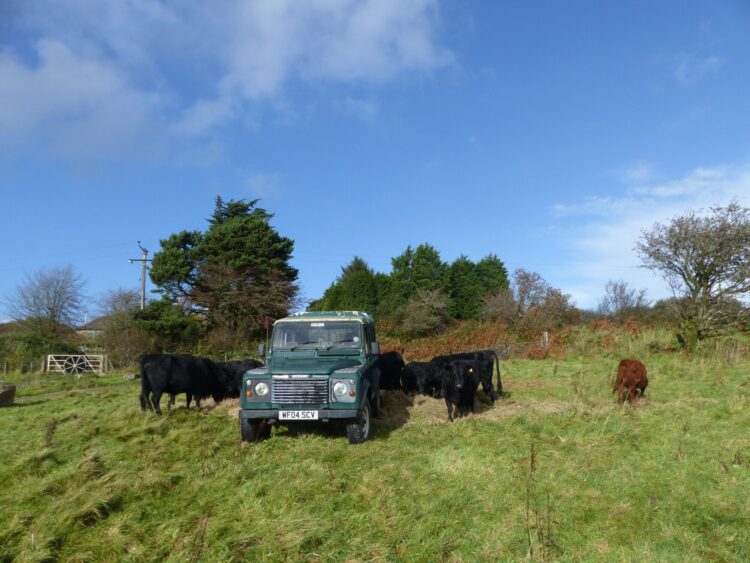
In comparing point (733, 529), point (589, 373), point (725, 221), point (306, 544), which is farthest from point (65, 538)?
point (725, 221)

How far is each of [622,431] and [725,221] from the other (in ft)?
50.5

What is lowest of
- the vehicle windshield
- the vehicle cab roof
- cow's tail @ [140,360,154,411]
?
cow's tail @ [140,360,154,411]

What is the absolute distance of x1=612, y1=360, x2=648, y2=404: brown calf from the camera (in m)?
10.2

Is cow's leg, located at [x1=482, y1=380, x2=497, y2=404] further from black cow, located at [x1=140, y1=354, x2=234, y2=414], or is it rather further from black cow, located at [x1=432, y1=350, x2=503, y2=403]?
black cow, located at [x1=140, y1=354, x2=234, y2=414]

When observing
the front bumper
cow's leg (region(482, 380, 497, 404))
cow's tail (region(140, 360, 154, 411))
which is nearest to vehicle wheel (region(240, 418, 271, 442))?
the front bumper

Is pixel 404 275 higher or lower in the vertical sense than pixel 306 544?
higher

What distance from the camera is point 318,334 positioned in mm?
8766

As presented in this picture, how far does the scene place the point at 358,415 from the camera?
698cm

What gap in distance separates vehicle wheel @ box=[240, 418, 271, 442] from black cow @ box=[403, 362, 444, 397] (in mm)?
5304

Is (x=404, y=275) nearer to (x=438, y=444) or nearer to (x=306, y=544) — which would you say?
(x=438, y=444)

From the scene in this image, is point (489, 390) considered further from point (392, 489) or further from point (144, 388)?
point (144, 388)

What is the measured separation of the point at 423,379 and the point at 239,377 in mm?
4314

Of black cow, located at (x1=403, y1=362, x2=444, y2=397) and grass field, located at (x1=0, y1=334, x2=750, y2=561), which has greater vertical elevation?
black cow, located at (x1=403, y1=362, x2=444, y2=397)

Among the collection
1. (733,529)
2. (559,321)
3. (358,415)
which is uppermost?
(559,321)
